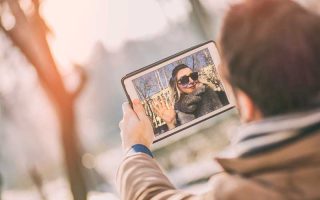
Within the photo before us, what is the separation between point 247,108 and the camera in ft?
1.96

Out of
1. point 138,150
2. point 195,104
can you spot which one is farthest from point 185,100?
point 138,150

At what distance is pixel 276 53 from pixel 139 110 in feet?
1.31

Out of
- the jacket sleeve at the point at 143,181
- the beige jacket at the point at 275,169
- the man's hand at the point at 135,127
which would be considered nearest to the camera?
the beige jacket at the point at 275,169

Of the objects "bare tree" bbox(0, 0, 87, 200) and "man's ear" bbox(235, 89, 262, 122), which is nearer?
"man's ear" bbox(235, 89, 262, 122)

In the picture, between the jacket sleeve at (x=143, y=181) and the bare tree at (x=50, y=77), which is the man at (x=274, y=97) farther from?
the bare tree at (x=50, y=77)

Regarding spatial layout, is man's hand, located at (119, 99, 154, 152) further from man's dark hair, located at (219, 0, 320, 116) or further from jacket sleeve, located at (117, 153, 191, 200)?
man's dark hair, located at (219, 0, 320, 116)

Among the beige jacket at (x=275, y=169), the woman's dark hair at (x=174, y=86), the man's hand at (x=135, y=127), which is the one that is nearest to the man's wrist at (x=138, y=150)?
the man's hand at (x=135, y=127)

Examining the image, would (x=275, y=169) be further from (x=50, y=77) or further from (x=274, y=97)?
(x=50, y=77)

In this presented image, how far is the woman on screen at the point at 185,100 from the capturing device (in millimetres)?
883

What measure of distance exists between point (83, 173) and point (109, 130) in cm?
11

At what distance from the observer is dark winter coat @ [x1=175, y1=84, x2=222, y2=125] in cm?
89

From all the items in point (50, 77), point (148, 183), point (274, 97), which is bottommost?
point (148, 183)

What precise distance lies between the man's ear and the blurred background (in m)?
0.32

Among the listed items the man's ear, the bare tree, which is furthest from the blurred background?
the man's ear
